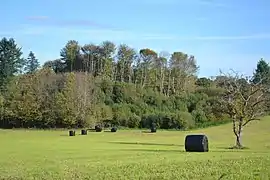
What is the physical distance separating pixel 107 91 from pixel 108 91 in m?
0.21

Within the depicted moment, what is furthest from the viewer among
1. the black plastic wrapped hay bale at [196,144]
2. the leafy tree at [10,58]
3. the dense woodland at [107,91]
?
the leafy tree at [10,58]

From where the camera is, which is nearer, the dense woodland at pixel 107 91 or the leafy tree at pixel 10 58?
the dense woodland at pixel 107 91

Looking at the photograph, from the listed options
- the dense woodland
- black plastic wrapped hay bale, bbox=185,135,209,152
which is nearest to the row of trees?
the dense woodland

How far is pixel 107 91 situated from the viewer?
101188 mm

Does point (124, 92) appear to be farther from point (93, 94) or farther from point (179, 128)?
point (179, 128)

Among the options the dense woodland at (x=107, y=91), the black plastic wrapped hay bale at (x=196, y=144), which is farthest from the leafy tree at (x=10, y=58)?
the black plastic wrapped hay bale at (x=196, y=144)

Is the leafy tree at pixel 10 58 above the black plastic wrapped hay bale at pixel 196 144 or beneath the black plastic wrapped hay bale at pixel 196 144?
above

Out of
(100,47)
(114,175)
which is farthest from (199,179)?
(100,47)

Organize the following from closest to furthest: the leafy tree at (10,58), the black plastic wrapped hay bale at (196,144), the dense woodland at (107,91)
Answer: the black plastic wrapped hay bale at (196,144)
the dense woodland at (107,91)
the leafy tree at (10,58)

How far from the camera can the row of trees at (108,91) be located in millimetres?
89062

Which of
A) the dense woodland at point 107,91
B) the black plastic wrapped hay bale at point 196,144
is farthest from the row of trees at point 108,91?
the black plastic wrapped hay bale at point 196,144

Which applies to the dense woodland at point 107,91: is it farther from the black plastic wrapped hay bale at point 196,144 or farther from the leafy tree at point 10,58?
the black plastic wrapped hay bale at point 196,144

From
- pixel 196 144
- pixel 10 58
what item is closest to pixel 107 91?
pixel 10 58

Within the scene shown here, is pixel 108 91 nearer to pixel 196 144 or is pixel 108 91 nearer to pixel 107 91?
pixel 107 91
